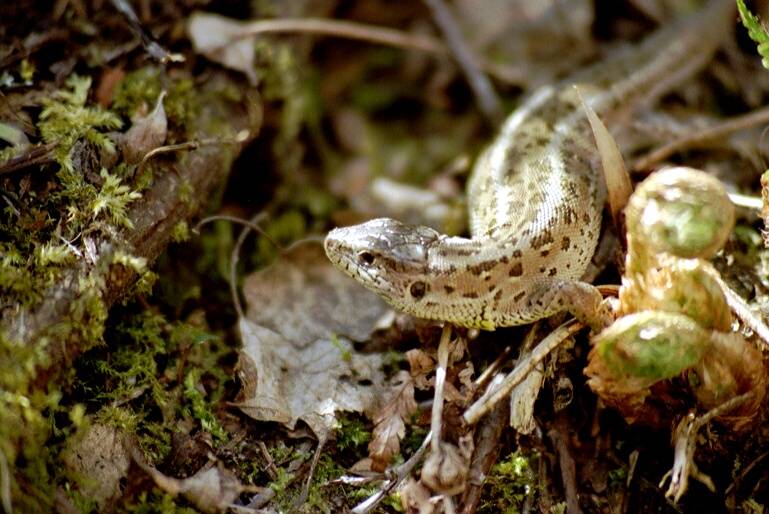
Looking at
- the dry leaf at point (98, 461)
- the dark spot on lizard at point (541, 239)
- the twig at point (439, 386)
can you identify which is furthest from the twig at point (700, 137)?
the dry leaf at point (98, 461)

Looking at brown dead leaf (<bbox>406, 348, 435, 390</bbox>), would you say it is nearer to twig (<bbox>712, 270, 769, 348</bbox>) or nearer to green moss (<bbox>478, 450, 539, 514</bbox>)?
green moss (<bbox>478, 450, 539, 514</bbox>)

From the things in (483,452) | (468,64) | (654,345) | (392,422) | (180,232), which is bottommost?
(483,452)

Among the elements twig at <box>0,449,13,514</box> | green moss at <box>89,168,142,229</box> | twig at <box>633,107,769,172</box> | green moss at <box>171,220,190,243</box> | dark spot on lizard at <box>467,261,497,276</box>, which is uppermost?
green moss at <box>89,168,142,229</box>

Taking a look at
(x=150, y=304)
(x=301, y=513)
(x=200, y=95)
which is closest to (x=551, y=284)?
(x=301, y=513)

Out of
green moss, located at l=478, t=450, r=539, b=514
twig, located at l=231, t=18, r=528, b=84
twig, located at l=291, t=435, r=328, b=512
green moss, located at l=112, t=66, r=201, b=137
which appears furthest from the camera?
twig, located at l=231, t=18, r=528, b=84

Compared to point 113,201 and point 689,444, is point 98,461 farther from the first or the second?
point 689,444

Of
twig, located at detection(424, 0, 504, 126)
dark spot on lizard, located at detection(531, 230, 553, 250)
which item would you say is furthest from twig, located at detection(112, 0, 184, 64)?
twig, located at detection(424, 0, 504, 126)

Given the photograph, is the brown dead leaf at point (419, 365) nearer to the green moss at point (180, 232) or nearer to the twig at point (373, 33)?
the green moss at point (180, 232)

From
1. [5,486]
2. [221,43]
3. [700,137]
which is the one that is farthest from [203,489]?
[700,137]
